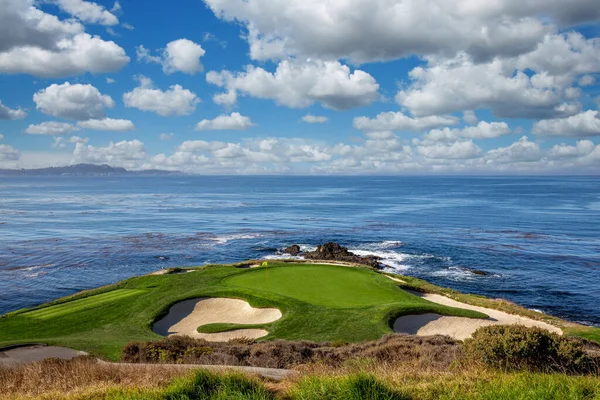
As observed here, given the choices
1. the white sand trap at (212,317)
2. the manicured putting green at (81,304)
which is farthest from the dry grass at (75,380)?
the manicured putting green at (81,304)

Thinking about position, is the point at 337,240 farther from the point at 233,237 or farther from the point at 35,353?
the point at 35,353

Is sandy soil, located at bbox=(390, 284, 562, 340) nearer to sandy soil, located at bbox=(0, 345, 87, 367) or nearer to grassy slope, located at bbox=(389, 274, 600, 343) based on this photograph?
grassy slope, located at bbox=(389, 274, 600, 343)

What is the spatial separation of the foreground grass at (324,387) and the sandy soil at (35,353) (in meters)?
8.52

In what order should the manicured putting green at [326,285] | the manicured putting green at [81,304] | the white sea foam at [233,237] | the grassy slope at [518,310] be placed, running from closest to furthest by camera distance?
the grassy slope at [518,310], the manicured putting green at [81,304], the manicured putting green at [326,285], the white sea foam at [233,237]

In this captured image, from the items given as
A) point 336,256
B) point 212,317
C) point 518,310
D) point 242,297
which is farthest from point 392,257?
point 212,317

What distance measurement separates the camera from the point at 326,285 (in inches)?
1114

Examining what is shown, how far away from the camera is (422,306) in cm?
2478

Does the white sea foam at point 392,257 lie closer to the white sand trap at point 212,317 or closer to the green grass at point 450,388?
the white sand trap at point 212,317

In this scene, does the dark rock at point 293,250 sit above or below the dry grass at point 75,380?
below

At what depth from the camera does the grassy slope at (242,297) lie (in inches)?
833

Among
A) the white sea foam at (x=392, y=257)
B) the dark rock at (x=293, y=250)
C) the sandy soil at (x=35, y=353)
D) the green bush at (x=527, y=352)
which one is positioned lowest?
the white sea foam at (x=392, y=257)

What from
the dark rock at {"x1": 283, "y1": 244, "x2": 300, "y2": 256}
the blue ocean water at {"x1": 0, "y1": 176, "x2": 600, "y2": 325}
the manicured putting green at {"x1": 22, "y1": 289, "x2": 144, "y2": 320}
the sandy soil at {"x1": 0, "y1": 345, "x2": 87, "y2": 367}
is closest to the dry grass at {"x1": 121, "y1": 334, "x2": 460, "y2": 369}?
the sandy soil at {"x1": 0, "y1": 345, "x2": 87, "y2": 367}

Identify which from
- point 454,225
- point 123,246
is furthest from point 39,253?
point 454,225

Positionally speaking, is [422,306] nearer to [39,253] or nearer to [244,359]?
[244,359]
